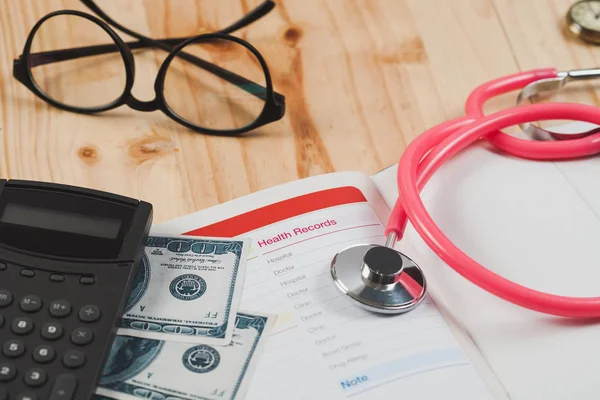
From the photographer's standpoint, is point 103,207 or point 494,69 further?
point 494,69

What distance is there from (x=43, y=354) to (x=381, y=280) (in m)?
0.26

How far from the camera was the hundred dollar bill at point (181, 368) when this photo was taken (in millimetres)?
511

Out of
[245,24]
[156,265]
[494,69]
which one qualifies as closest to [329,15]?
[245,24]

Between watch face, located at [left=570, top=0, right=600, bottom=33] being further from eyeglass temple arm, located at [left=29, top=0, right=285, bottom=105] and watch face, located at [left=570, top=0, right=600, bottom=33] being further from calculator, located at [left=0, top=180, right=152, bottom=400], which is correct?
calculator, located at [left=0, top=180, right=152, bottom=400]

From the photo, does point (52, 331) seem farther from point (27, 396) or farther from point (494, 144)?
point (494, 144)

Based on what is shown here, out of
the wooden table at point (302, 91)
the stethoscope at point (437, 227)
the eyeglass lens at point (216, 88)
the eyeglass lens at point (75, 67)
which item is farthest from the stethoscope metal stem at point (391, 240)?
the eyeglass lens at point (75, 67)

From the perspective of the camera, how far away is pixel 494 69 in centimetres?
81

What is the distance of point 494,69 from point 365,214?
29 cm

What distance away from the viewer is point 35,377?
1.57 feet

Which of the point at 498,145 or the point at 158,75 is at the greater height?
the point at 158,75

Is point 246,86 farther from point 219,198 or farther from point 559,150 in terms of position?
point 559,150

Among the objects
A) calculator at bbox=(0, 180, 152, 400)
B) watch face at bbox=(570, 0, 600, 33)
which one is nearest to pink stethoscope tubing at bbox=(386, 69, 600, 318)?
watch face at bbox=(570, 0, 600, 33)

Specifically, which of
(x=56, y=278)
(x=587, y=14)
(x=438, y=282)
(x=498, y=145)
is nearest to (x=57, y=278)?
(x=56, y=278)

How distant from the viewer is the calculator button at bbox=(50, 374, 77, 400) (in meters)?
0.47
